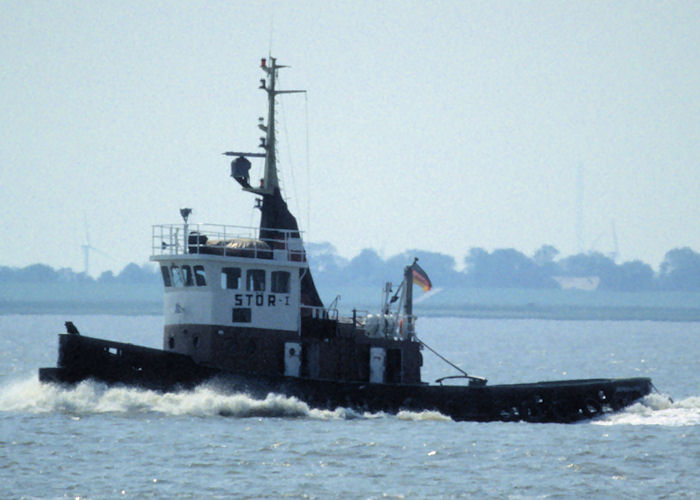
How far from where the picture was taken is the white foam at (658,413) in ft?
118

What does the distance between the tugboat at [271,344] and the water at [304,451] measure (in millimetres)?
513

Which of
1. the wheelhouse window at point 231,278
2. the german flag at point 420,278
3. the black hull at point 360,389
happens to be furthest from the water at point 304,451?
the german flag at point 420,278

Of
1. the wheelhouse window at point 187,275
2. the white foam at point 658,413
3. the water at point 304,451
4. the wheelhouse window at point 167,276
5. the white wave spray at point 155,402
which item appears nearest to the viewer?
the water at point 304,451

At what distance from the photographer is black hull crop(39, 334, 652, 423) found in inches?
1255

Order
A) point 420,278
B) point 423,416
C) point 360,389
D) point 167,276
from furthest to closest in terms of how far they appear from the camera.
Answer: point 420,278 → point 423,416 → point 167,276 → point 360,389

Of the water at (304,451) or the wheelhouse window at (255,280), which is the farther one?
the wheelhouse window at (255,280)

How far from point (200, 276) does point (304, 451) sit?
21.6 feet

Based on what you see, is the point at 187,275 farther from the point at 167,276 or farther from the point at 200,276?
the point at 167,276

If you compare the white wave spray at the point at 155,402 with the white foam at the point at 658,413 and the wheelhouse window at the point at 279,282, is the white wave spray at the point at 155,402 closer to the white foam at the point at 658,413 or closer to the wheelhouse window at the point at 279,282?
the wheelhouse window at the point at 279,282

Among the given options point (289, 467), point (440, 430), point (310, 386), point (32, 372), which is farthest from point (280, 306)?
point (32, 372)

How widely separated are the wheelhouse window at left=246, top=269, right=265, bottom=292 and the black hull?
253cm

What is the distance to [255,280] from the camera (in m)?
33.7

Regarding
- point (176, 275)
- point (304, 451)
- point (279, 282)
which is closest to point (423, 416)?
point (279, 282)

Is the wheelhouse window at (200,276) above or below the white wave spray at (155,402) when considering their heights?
above
